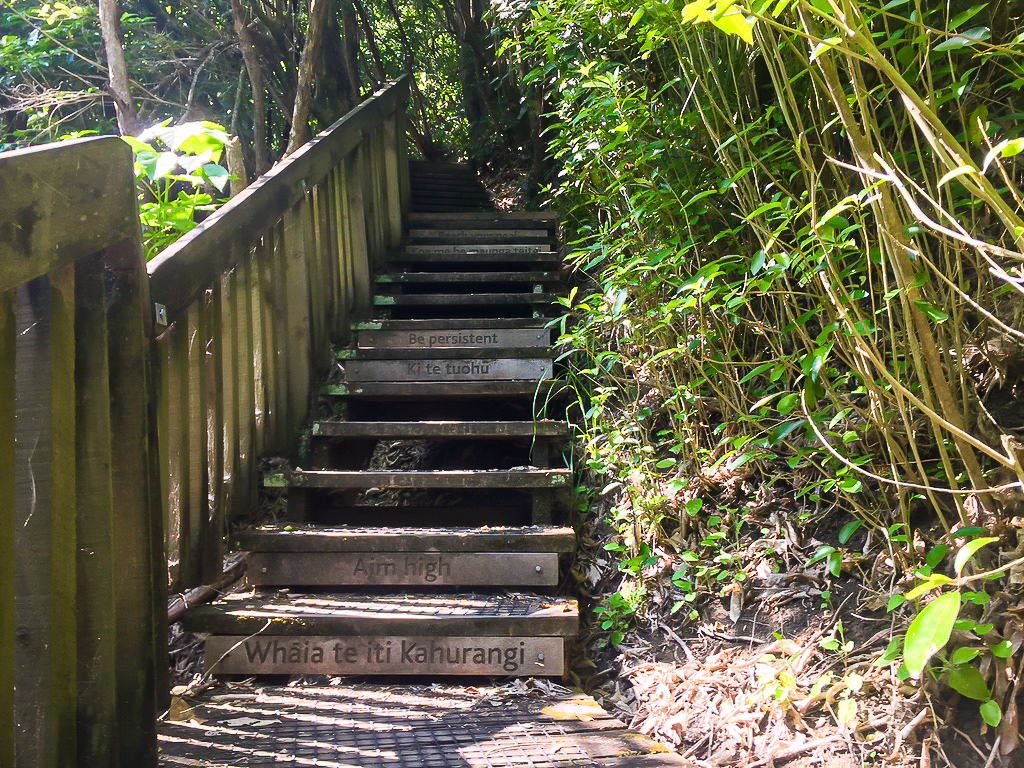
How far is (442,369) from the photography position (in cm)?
340

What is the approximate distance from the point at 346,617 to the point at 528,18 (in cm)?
406

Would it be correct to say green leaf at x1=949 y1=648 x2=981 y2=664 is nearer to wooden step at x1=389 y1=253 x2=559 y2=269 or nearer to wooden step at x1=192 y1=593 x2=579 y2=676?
wooden step at x1=192 y1=593 x2=579 y2=676

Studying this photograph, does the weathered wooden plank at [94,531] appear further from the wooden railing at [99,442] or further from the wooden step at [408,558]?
the wooden step at [408,558]

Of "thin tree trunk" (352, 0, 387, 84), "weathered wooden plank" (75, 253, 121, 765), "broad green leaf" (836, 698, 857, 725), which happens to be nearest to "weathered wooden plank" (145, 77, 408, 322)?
"weathered wooden plank" (75, 253, 121, 765)

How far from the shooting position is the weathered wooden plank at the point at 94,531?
1.29 m

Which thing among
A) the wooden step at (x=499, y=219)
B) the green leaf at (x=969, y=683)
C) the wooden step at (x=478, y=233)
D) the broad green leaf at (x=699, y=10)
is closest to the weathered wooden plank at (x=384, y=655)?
the green leaf at (x=969, y=683)

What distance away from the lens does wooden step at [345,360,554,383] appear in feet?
10.9

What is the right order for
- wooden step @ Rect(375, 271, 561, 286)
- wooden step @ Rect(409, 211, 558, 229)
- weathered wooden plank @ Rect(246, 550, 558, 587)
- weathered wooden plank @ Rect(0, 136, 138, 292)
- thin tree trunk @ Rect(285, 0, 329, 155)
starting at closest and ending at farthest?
weathered wooden plank @ Rect(0, 136, 138, 292) < weathered wooden plank @ Rect(246, 550, 558, 587) < wooden step @ Rect(375, 271, 561, 286) < thin tree trunk @ Rect(285, 0, 329, 155) < wooden step @ Rect(409, 211, 558, 229)

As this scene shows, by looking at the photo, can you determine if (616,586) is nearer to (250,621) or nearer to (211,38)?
(250,621)

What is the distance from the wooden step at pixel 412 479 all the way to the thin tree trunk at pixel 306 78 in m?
2.26

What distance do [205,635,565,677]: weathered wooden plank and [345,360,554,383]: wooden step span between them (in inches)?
55.7

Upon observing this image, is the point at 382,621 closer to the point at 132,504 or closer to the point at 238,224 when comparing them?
the point at 132,504

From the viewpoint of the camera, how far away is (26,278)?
1110mm

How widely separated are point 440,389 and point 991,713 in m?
2.24
